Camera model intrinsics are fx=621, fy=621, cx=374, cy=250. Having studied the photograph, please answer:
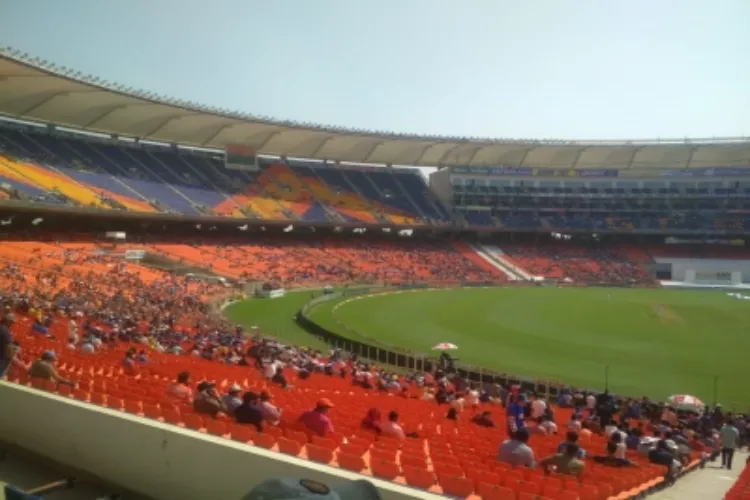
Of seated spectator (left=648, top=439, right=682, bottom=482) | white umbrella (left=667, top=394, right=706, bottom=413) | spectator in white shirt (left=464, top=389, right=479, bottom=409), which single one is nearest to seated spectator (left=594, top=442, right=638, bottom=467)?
seated spectator (left=648, top=439, right=682, bottom=482)

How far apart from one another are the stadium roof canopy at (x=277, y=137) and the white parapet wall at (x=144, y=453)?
3343cm

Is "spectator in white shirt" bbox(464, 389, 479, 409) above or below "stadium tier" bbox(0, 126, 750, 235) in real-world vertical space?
below

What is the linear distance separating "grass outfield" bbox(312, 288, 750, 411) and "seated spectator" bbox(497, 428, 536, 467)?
15.0 m

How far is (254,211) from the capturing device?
58.3m

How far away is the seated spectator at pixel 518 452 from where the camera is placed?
694cm

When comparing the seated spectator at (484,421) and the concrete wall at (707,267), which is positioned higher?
the seated spectator at (484,421)

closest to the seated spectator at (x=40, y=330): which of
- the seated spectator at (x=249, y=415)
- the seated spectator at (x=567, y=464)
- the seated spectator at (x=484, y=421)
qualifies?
the seated spectator at (x=249, y=415)

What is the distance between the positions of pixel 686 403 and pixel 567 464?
444 inches

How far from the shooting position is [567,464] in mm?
6926

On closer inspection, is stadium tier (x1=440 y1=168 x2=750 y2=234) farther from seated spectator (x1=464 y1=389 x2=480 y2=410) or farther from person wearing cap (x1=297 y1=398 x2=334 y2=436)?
person wearing cap (x1=297 y1=398 x2=334 y2=436)

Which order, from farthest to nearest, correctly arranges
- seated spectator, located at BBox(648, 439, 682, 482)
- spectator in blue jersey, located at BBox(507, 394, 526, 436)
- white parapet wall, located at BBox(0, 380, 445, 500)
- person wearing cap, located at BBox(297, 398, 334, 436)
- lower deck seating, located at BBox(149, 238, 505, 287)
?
lower deck seating, located at BBox(149, 238, 505, 287), spectator in blue jersey, located at BBox(507, 394, 526, 436), seated spectator, located at BBox(648, 439, 682, 482), person wearing cap, located at BBox(297, 398, 334, 436), white parapet wall, located at BBox(0, 380, 445, 500)

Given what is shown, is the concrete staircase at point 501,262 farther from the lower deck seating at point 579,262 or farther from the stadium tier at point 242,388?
the stadium tier at point 242,388

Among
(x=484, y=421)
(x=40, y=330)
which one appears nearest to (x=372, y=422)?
(x=484, y=421)

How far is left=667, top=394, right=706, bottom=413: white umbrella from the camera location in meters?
16.4
